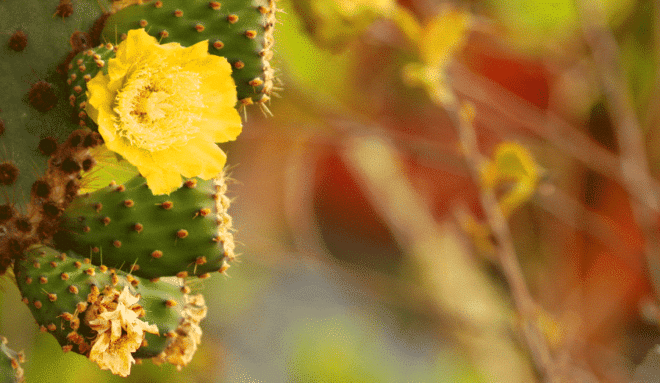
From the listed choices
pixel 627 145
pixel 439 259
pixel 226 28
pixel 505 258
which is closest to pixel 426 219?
pixel 439 259

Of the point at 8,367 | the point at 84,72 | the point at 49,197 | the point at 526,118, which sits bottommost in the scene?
the point at 8,367

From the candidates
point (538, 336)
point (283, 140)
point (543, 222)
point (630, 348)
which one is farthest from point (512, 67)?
point (538, 336)

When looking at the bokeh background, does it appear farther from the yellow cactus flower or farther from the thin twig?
the yellow cactus flower

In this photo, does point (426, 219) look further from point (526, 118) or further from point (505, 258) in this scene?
point (505, 258)

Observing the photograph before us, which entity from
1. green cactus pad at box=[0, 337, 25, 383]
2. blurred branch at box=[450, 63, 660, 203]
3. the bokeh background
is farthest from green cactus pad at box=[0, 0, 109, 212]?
blurred branch at box=[450, 63, 660, 203]

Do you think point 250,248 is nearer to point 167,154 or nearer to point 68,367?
point 68,367

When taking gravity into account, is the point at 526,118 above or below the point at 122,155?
above
